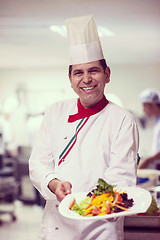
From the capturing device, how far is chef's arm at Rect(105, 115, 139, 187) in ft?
7.27

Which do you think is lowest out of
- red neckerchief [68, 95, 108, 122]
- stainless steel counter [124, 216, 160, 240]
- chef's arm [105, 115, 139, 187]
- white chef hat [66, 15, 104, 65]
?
stainless steel counter [124, 216, 160, 240]

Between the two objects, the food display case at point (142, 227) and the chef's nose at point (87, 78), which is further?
the food display case at point (142, 227)

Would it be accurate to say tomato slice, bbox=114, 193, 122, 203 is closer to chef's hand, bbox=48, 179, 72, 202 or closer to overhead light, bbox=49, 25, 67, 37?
chef's hand, bbox=48, 179, 72, 202

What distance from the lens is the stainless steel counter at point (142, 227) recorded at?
2.72 meters

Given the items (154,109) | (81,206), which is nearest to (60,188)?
(81,206)

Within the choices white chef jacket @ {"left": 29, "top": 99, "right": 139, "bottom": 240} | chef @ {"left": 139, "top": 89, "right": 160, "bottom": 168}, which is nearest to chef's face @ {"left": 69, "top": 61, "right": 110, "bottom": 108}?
white chef jacket @ {"left": 29, "top": 99, "right": 139, "bottom": 240}

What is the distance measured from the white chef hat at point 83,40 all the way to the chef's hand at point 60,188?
0.61 meters

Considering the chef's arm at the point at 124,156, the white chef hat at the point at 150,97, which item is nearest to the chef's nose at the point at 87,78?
the chef's arm at the point at 124,156

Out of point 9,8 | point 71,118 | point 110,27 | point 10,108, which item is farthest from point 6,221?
point 71,118

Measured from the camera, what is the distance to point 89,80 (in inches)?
89.8

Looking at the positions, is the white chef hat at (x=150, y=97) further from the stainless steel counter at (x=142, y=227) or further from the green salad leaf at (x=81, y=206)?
the green salad leaf at (x=81, y=206)

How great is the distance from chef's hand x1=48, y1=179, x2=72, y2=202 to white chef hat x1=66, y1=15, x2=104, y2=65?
24.1 inches

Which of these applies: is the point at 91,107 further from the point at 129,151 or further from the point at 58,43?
the point at 58,43

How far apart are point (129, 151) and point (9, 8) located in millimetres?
1476
